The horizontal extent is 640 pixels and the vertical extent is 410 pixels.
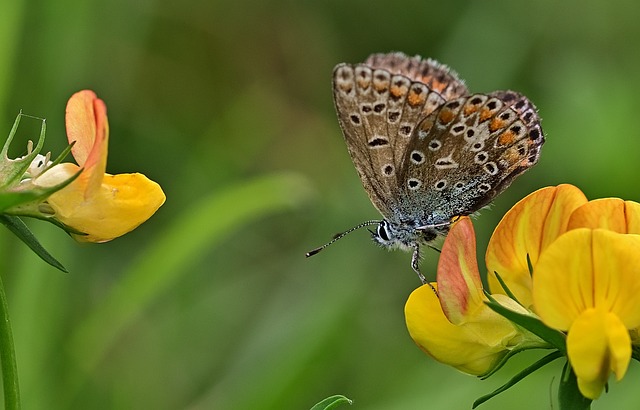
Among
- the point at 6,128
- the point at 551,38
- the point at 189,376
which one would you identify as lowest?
the point at 189,376

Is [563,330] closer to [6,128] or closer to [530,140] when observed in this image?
[530,140]

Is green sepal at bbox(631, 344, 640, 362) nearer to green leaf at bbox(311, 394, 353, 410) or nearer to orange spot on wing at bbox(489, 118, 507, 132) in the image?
green leaf at bbox(311, 394, 353, 410)

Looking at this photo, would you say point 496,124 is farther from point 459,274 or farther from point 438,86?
point 459,274

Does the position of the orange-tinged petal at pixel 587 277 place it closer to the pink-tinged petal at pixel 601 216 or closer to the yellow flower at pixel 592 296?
the yellow flower at pixel 592 296

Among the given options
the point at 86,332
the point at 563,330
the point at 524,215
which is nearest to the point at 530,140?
the point at 524,215

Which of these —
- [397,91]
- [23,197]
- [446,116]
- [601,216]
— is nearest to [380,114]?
[397,91]

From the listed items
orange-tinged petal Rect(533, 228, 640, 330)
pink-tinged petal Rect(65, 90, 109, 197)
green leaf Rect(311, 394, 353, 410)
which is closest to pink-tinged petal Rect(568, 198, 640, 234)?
orange-tinged petal Rect(533, 228, 640, 330)

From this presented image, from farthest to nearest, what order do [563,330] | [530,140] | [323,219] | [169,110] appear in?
[169,110]
[323,219]
[530,140]
[563,330]
